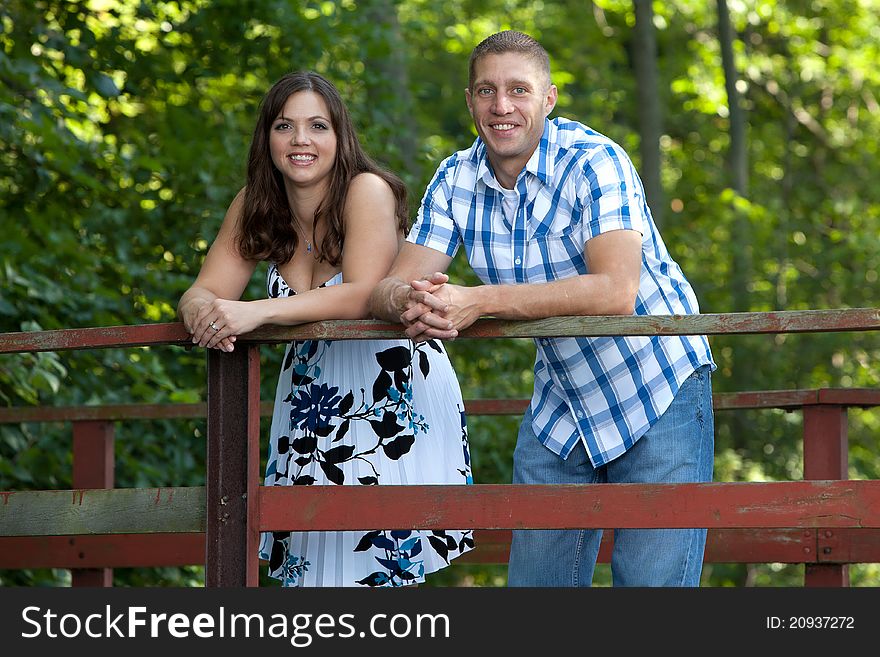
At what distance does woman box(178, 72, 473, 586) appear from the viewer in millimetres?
3514

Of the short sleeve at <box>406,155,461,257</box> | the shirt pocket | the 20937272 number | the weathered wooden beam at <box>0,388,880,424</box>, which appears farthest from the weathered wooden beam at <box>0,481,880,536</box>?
the weathered wooden beam at <box>0,388,880,424</box>

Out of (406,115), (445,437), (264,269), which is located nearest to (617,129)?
(406,115)

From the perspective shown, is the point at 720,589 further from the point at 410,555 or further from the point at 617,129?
the point at 617,129

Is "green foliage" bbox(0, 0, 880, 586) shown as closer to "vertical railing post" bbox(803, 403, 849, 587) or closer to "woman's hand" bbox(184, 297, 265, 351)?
"woman's hand" bbox(184, 297, 265, 351)

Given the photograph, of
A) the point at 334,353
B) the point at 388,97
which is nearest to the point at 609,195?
the point at 334,353

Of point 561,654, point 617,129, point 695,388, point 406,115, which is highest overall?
point 617,129

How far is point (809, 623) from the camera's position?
293 centimetres

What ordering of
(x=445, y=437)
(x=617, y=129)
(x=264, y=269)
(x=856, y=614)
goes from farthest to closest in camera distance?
(x=617, y=129), (x=264, y=269), (x=445, y=437), (x=856, y=614)

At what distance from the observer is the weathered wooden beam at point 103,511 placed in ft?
10.6

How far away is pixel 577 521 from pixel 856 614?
2.03ft

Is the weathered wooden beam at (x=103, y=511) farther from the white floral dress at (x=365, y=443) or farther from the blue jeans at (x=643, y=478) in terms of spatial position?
the blue jeans at (x=643, y=478)

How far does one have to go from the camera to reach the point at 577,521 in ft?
10.1

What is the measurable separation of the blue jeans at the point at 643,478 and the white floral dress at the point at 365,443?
20cm

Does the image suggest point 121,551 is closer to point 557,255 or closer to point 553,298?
point 557,255
